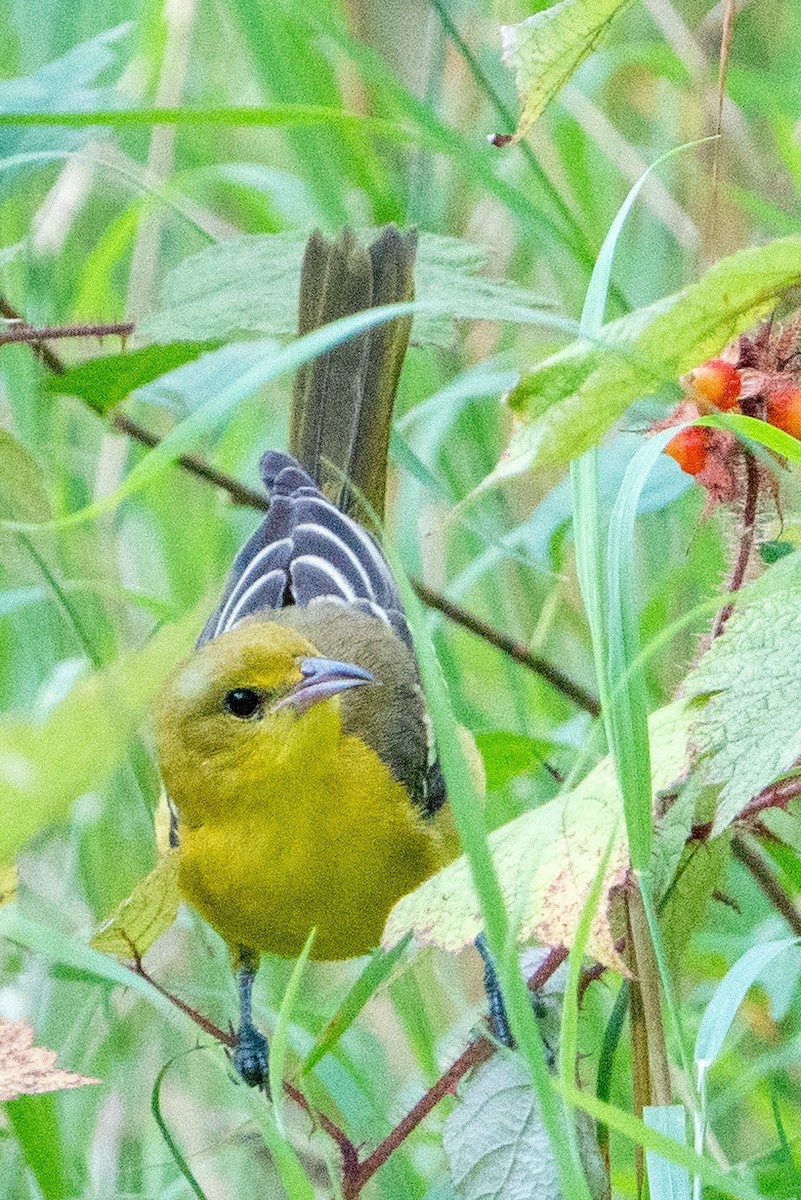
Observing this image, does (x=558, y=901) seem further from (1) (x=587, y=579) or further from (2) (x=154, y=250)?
(2) (x=154, y=250)

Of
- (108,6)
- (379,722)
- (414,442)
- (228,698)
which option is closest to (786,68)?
(414,442)

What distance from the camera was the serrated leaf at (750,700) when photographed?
3.51ft

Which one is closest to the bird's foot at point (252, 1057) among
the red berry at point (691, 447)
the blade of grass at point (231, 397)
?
the blade of grass at point (231, 397)

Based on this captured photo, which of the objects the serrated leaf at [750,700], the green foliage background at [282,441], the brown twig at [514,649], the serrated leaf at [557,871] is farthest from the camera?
the brown twig at [514,649]

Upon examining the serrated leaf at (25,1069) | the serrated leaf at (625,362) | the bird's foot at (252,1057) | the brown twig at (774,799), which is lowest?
the bird's foot at (252,1057)

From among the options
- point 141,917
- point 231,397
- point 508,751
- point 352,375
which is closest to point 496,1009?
point 508,751

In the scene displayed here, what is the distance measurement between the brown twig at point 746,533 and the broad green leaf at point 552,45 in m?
0.34

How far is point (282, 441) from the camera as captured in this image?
11.4ft

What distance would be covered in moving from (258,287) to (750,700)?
2.51 ft

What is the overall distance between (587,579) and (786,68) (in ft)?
8.32

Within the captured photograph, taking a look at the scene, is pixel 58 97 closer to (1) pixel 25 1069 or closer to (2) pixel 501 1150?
(1) pixel 25 1069

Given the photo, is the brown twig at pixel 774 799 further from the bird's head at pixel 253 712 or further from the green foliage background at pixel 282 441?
the bird's head at pixel 253 712

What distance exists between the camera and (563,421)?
3.61 feet

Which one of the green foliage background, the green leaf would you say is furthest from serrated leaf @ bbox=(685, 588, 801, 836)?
the green leaf
